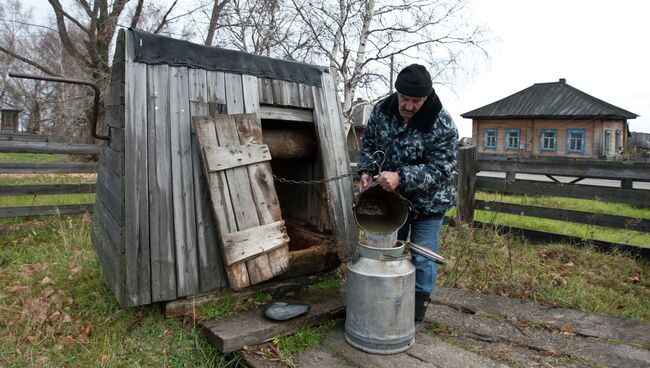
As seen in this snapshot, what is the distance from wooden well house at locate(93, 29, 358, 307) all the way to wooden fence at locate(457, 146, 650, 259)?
11.1ft

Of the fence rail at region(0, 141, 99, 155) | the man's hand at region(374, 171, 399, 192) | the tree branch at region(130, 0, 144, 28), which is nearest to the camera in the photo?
the man's hand at region(374, 171, 399, 192)

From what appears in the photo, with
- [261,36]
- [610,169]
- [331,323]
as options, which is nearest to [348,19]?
[261,36]

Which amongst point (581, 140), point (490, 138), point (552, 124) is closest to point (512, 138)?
point (490, 138)

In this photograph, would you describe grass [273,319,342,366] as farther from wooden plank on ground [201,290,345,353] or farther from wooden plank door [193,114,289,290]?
wooden plank door [193,114,289,290]

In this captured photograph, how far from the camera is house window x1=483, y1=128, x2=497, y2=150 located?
30.6 metres

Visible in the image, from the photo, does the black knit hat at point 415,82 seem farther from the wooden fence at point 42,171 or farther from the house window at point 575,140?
the house window at point 575,140

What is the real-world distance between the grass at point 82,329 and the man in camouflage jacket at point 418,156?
1.55 m

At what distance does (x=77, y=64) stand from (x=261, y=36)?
8610mm

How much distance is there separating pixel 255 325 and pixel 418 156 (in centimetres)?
171

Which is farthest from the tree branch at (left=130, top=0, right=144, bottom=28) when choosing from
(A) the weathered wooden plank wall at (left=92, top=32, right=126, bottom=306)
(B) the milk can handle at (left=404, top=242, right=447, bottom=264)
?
(B) the milk can handle at (left=404, top=242, right=447, bottom=264)

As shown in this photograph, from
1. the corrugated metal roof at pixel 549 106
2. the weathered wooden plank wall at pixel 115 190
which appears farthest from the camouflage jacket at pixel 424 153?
the corrugated metal roof at pixel 549 106

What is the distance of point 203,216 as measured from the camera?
3.49 metres

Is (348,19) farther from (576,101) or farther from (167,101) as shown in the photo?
(576,101)

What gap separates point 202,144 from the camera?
3.32 meters
